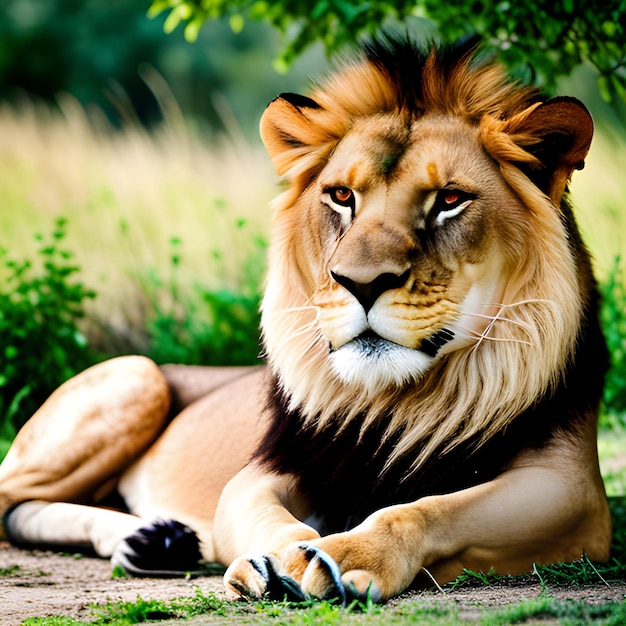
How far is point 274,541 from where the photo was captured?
2943mm

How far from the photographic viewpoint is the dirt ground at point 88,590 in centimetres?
275

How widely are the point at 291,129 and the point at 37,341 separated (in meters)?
2.95

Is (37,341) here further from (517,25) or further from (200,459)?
(517,25)

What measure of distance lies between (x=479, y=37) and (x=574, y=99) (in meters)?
0.52

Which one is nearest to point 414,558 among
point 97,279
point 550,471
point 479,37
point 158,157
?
point 550,471

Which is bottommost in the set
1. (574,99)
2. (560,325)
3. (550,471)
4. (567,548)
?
(567,548)

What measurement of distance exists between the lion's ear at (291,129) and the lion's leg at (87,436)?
1398 millimetres

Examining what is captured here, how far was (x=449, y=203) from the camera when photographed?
3066 millimetres

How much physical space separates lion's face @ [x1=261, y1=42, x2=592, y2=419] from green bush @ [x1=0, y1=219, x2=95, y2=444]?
2.75 metres

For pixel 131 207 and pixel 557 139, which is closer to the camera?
pixel 557 139

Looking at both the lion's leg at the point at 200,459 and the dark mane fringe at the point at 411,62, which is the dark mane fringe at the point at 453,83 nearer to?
the dark mane fringe at the point at 411,62

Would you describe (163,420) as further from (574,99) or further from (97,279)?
(97,279)

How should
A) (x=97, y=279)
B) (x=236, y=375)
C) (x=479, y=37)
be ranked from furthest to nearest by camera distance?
(x=97, y=279) < (x=236, y=375) < (x=479, y=37)

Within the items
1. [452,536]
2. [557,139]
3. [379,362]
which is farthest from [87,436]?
[557,139]
